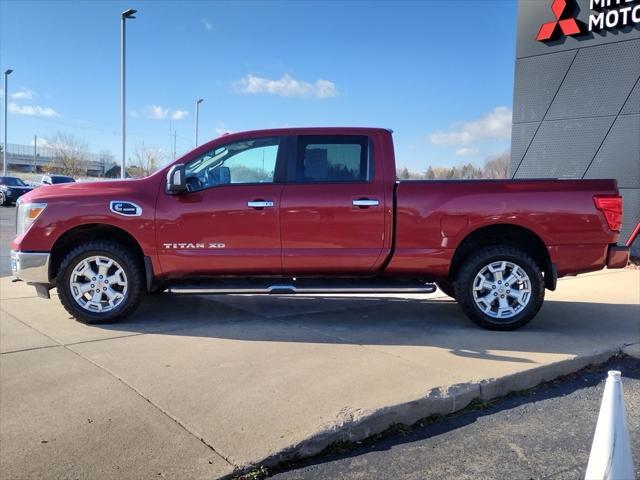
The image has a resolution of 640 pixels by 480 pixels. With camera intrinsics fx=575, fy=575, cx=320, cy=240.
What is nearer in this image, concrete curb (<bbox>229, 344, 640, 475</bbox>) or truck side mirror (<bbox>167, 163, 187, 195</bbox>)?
concrete curb (<bbox>229, 344, 640, 475</bbox>)

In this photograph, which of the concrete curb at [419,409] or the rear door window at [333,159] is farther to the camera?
the rear door window at [333,159]

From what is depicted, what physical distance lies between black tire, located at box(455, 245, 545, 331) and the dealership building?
604 centimetres

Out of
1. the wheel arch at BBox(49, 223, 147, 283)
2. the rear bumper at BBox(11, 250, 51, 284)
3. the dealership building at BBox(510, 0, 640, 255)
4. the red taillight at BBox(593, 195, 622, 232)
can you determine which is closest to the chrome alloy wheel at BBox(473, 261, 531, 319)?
the red taillight at BBox(593, 195, 622, 232)

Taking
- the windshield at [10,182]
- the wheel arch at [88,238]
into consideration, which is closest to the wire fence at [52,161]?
the windshield at [10,182]

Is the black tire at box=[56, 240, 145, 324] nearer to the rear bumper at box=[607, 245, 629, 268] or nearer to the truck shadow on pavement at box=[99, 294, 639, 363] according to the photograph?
the truck shadow on pavement at box=[99, 294, 639, 363]

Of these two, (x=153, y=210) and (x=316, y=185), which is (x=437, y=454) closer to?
(x=316, y=185)

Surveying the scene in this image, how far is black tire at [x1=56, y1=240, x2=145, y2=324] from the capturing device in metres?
5.72

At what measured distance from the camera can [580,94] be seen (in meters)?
11.1

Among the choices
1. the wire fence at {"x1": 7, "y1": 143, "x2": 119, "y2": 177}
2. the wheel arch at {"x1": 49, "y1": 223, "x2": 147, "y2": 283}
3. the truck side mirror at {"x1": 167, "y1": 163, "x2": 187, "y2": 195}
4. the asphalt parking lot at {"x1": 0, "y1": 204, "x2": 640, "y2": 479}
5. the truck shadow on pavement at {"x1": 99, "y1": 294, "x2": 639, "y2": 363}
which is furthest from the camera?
the wire fence at {"x1": 7, "y1": 143, "x2": 119, "y2": 177}

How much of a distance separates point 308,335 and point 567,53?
8.87m

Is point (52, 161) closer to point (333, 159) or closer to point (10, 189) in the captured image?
point (10, 189)

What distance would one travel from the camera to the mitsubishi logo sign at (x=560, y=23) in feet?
36.3

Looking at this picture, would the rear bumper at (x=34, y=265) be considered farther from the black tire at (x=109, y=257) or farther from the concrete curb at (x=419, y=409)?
the concrete curb at (x=419, y=409)

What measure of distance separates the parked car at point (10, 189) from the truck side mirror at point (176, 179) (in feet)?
103
